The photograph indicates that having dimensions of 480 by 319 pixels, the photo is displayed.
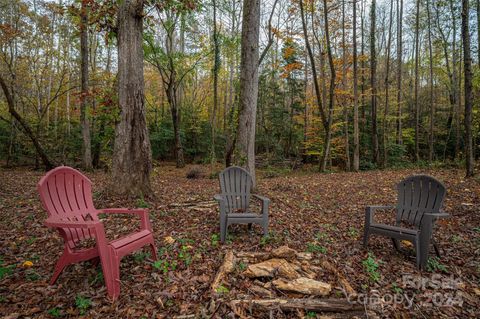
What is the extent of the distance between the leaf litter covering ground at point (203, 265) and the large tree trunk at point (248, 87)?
1285 millimetres

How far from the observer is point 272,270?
2592 mm

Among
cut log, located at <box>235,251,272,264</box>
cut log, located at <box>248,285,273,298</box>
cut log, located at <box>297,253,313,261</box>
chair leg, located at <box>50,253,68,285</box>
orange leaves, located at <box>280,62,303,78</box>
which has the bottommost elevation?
cut log, located at <box>248,285,273,298</box>

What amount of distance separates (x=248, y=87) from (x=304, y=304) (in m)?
4.46

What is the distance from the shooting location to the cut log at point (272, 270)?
254cm

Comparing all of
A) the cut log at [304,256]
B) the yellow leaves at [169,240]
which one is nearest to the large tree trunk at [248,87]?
the yellow leaves at [169,240]

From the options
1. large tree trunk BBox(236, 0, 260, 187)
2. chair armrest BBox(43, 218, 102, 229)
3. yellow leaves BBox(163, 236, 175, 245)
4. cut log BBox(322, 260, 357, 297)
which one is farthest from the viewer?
large tree trunk BBox(236, 0, 260, 187)

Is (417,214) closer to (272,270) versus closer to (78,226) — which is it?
(272,270)

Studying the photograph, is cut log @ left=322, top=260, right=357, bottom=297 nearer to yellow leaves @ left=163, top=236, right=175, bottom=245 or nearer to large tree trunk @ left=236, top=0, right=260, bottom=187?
yellow leaves @ left=163, top=236, right=175, bottom=245

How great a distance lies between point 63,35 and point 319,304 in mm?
18733

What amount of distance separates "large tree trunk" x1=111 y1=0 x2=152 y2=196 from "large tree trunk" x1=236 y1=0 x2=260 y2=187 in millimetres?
2098

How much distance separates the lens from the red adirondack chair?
2.13 metres

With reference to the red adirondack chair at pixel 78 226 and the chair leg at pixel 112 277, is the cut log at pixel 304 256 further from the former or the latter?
the chair leg at pixel 112 277

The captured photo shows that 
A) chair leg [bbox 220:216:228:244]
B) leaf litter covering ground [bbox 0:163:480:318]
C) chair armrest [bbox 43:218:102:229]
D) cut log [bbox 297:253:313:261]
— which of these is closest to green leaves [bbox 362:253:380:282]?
leaf litter covering ground [bbox 0:163:480:318]

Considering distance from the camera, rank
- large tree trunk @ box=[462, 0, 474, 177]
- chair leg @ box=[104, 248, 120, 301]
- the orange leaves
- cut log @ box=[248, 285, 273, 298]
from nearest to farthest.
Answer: chair leg @ box=[104, 248, 120, 301] → cut log @ box=[248, 285, 273, 298] → large tree trunk @ box=[462, 0, 474, 177] → the orange leaves
